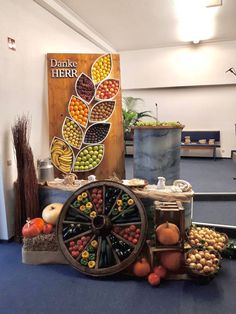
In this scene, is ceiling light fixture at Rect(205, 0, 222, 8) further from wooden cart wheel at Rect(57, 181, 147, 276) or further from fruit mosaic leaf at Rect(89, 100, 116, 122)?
wooden cart wheel at Rect(57, 181, 147, 276)

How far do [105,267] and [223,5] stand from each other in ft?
15.1

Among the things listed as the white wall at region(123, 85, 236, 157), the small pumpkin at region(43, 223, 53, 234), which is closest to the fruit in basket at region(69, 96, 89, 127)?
the small pumpkin at region(43, 223, 53, 234)

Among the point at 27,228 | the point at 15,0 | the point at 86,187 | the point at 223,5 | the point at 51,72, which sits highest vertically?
the point at 223,5

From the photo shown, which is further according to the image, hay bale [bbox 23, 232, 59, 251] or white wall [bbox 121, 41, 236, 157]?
white wall [bbox 121, 41, 236, 157]

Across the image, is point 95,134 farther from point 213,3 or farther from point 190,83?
point 190,83

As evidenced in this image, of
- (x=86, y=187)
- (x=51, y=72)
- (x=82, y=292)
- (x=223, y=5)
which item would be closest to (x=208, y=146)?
(x=223, y=5)

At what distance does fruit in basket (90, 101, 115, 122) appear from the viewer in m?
3.85

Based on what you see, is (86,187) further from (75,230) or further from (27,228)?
(27,228)

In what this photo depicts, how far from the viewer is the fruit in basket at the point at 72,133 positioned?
381cm

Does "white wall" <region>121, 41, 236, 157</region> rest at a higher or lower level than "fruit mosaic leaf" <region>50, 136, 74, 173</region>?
higher

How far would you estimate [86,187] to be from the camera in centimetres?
268

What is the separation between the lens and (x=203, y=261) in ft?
7.47

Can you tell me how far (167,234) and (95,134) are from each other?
1967 mm

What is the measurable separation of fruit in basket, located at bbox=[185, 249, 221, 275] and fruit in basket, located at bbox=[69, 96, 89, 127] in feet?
7.56
